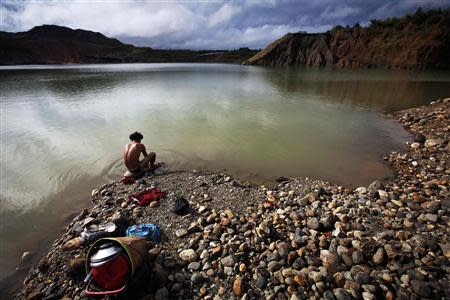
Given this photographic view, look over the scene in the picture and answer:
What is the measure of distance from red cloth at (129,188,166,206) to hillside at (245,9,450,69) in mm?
61615

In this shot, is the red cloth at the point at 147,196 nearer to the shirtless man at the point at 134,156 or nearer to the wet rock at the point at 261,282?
the shirtless man at the point at 134,156

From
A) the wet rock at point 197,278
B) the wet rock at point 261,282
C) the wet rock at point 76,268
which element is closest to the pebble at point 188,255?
the wet rock at point 197,278

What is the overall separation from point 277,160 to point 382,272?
5.03 m

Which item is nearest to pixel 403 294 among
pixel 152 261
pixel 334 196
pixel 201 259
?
pixel 334 196

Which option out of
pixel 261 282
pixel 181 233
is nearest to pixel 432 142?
pixel 261 282

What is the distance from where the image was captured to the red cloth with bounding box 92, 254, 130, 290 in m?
2.76

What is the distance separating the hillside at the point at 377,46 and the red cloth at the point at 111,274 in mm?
63442

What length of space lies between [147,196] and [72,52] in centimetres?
14168

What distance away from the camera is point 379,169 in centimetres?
721

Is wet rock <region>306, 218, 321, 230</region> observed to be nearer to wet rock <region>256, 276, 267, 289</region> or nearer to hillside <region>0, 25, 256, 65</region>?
wet rock <region>256, 276, 267, 289</region>

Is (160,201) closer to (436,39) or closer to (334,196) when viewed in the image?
(334,196)

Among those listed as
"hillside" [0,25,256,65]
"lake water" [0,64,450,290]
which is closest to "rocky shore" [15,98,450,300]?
"lake water" [0,64,450,290]

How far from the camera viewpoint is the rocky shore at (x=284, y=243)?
3.20 meters

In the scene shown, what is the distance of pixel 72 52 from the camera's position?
112375 millimetres
